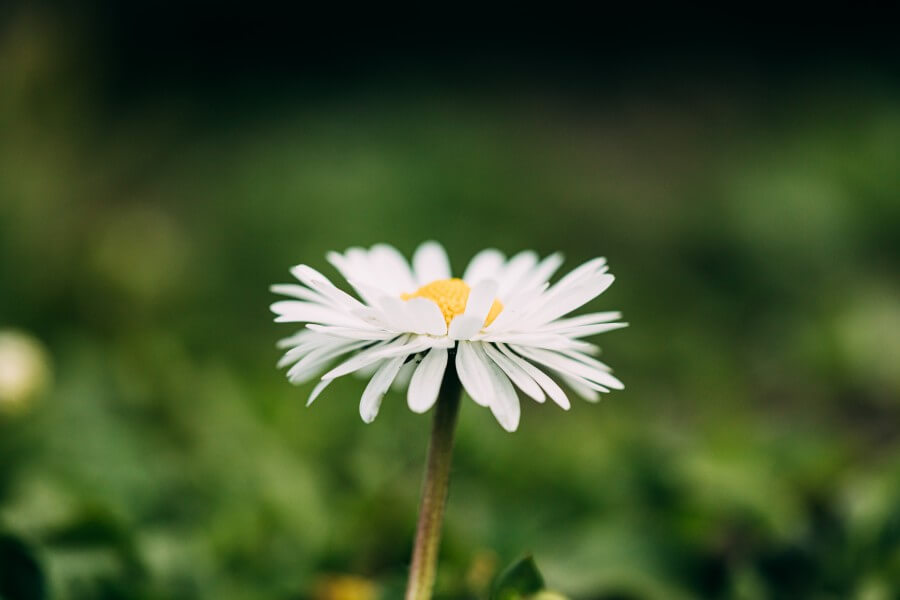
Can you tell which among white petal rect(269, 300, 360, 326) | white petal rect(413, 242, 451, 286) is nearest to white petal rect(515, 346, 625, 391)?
white petal rect(269, 300, 360, 326)

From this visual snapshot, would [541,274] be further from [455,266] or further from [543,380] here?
[455,266]

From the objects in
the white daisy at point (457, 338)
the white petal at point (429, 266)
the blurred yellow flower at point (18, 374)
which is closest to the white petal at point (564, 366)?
the white daisy at point (457, 338)

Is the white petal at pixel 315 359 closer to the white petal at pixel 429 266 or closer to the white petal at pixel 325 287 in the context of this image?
the white petal at pixel 325 287

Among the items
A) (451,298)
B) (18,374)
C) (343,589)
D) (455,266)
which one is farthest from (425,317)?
(455,266)

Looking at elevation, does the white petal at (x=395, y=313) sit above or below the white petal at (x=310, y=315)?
below

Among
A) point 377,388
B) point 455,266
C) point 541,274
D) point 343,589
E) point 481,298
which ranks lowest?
point 343,589
